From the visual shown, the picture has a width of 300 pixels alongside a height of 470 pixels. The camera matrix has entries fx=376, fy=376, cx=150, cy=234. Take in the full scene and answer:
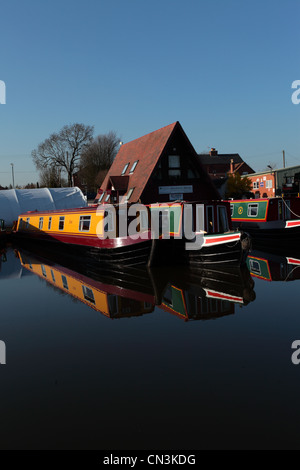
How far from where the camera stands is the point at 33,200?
28.8 meters

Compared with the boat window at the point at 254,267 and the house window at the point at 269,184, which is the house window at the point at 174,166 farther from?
the house window at the point at 269,184

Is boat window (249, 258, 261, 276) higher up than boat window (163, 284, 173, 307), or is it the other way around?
boat window (249, 258, 261, 276)

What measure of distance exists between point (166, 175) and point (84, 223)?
10562 mm


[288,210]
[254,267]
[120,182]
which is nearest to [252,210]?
[288,210]

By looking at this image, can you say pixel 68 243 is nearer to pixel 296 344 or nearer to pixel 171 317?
pixel 171 317

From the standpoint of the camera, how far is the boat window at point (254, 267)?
12.1 meters

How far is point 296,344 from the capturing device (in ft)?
20.4

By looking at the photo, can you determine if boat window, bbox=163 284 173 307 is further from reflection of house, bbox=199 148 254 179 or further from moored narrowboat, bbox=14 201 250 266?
reflection of house, bbox=199 148 254 179

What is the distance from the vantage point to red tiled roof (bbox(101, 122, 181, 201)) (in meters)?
23.5

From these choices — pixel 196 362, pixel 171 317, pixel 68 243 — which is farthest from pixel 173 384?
pixel 68 243

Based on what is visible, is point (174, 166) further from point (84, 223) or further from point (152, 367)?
point (152, 367)

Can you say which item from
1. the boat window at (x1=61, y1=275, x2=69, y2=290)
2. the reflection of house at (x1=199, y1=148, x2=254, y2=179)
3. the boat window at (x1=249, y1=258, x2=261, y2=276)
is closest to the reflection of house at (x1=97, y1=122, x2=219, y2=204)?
the boat window at (x1=249, y1=258, x2=261, y2=276)

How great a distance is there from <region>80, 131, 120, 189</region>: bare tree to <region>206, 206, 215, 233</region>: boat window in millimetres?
41516
